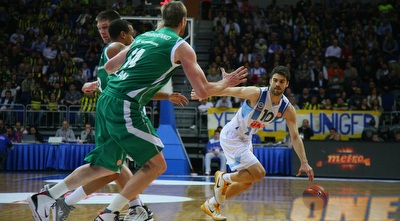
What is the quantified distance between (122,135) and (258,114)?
8.99ft

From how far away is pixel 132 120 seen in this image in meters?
4.99

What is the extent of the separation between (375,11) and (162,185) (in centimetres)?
1397

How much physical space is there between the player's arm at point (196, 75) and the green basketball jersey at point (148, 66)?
0.08 m

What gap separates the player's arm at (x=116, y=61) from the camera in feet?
17.2

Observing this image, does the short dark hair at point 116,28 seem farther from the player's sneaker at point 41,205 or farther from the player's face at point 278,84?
the player's face at point 278,84

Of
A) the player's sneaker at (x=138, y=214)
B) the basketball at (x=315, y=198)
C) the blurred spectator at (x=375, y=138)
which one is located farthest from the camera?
the blurred spectator at (x=375, y=138)

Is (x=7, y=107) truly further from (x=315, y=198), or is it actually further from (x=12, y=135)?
(x=315, y=198)

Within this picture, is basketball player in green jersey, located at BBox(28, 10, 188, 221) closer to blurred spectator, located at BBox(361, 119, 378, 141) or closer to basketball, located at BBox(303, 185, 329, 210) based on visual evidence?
basketball, located at BBox(303, 185, 329, 210)

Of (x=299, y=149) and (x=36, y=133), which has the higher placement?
(x=299, y=149)

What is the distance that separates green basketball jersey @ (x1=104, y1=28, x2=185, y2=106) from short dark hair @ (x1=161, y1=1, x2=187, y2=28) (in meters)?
0.07

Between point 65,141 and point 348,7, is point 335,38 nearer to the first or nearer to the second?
point 348,7

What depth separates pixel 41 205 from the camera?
17.2ft

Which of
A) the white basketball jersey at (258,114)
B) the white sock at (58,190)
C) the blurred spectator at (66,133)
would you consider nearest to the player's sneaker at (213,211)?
the white basketball jersey at (258,114)

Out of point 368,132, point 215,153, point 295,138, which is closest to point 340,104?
point 368,132
